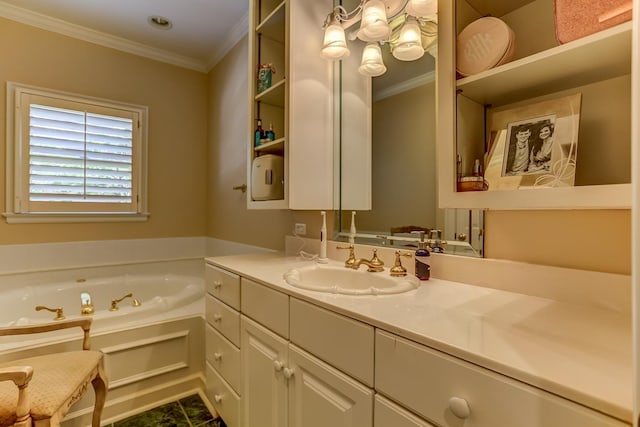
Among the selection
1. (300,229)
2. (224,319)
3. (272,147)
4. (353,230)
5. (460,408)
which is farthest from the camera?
(300,229)

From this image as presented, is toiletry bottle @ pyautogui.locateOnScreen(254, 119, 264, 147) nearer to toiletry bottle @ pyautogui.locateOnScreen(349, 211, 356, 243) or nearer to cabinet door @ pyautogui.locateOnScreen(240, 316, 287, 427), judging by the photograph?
toiletry bottle @ pyautogui.locateOnScreen(349, 211, 356, 243)

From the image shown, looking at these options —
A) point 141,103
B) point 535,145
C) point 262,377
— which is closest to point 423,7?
point 535,145

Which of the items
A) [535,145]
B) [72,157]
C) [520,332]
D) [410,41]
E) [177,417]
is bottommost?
[177,417]

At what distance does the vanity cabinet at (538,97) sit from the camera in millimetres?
729

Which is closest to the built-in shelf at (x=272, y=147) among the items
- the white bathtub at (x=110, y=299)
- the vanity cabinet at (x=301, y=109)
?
the vanity cabinet at (x=301, y=109)

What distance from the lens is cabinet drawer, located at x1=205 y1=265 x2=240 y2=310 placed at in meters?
1.42

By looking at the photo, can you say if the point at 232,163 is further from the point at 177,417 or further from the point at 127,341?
the point at 177,417

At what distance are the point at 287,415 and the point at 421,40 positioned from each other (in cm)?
154

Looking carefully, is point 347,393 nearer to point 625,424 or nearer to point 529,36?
point 625,424

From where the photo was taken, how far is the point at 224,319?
153 centimetres

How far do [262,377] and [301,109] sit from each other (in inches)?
48.5

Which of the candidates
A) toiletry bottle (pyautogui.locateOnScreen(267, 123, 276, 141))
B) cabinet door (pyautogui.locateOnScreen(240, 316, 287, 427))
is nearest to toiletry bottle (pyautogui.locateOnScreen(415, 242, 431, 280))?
cabinet door (pyautogui.locateOnScreen(240, 316, 287, 427))

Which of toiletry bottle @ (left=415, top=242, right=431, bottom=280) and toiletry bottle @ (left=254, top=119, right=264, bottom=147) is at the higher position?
toiletry bottle @ (left=254, top=119, right=264, bottom=147)

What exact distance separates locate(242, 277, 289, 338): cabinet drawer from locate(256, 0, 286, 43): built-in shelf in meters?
1.41
